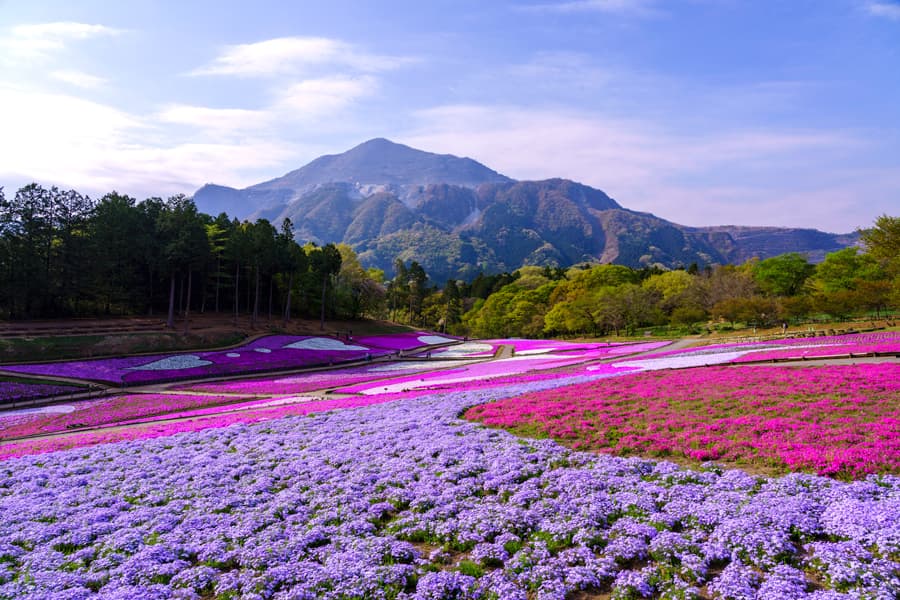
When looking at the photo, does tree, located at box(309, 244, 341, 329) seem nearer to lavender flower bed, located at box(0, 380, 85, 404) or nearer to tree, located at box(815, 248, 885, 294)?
lavender flower bed, located at box(0, 380, 85, 404)

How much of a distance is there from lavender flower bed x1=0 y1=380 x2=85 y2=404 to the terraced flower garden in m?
18.0

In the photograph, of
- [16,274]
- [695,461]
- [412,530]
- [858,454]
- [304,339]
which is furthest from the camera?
[304,339]

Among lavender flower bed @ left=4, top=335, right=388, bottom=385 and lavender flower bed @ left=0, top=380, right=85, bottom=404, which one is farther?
lavender flower bed @ left=4, top=335, right=388, bottom=385

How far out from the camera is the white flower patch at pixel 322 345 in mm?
61719

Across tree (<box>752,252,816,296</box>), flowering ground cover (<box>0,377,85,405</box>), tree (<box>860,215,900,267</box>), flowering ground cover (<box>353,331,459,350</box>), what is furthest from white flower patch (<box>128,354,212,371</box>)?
tree (<box>752,252,816,296</box>)

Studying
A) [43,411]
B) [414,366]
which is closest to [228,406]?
[43,411]

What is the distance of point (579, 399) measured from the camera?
882 inches

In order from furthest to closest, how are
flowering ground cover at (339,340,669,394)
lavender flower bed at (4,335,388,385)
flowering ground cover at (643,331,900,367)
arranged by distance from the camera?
lavender flower bed at (4,335,388,385) → flowering ground cover at (339,340,669,394) → flowering ground cover at (643,331,900,367)

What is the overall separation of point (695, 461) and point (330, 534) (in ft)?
32.0

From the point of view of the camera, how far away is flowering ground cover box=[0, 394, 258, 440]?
89.7 ft

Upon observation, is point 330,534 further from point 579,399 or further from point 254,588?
point 579,399

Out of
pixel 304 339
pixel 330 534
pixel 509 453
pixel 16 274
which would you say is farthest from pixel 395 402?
pixel 16 274

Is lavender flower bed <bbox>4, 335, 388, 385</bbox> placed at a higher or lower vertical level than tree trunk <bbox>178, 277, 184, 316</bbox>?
lower

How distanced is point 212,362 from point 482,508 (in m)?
44.9
